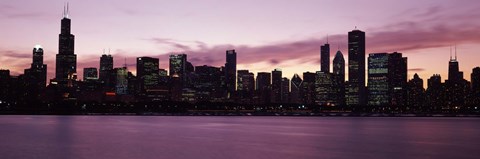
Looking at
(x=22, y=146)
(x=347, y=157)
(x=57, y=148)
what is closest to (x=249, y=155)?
(x=347, y=157)

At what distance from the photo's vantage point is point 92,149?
59.8 m

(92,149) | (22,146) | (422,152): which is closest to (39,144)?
(22,146)

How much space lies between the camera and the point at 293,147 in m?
64.0

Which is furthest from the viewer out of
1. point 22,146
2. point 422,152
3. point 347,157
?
point 22,146

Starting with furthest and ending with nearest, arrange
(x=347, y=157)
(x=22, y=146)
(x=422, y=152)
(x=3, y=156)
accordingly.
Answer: (x=22, y=146) → (x=422, y=152) → (x=347, y=157) → (x=3, y=156)

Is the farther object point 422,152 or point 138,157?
point 422,152

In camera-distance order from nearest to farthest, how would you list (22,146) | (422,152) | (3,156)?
1. (3,156)
2. (422,152)
3. (22,146)

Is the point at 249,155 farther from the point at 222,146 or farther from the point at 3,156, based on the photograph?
the point at 3,156

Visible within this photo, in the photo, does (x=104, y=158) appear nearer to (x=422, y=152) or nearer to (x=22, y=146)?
(x=22, y=146)

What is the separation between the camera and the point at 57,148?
6062 centimetres

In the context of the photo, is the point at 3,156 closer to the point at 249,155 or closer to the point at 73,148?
the point at 73,148

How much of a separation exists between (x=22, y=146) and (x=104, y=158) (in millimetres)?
16481

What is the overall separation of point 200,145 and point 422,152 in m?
24.2

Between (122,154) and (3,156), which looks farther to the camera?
(122,154)
